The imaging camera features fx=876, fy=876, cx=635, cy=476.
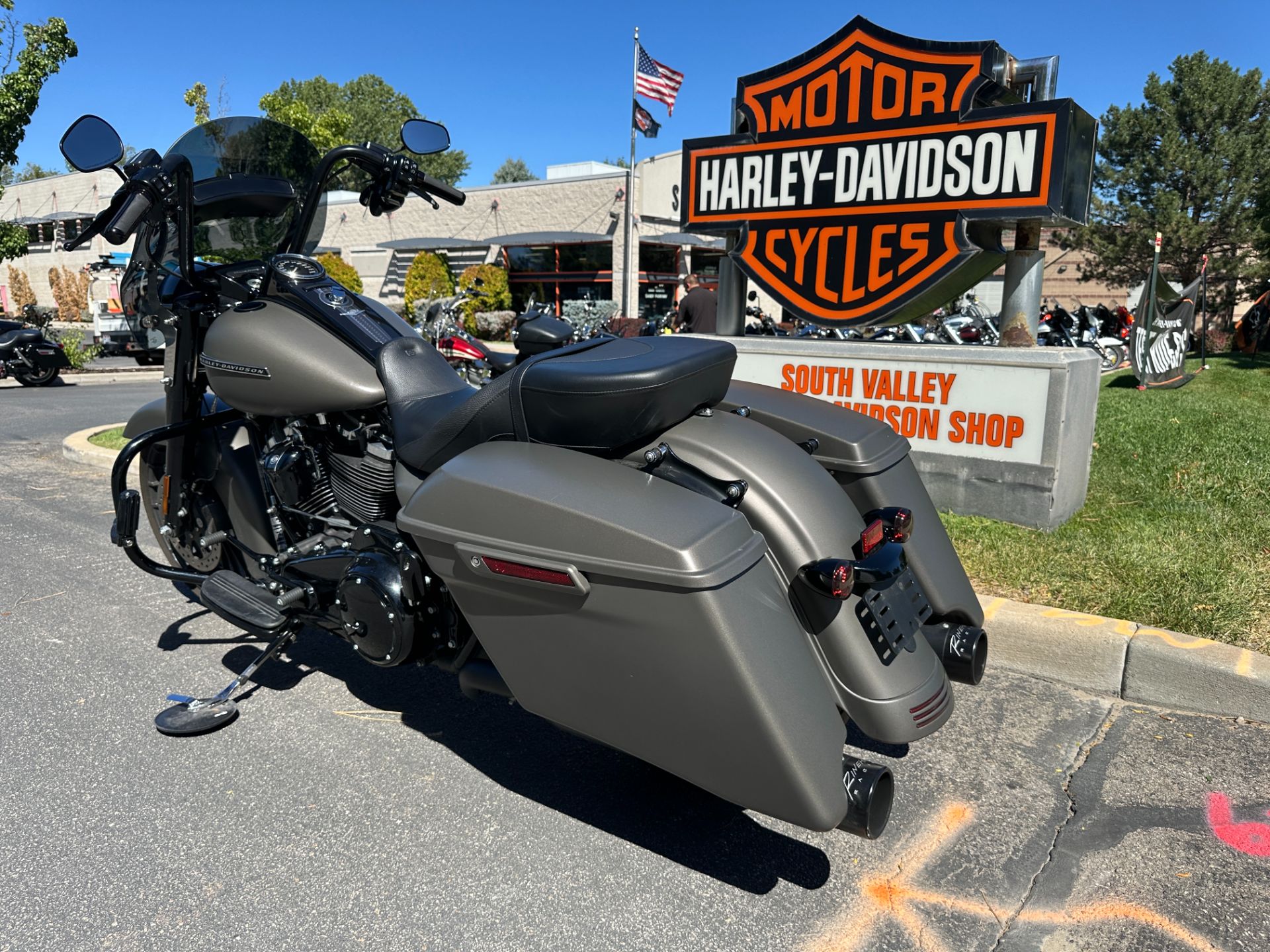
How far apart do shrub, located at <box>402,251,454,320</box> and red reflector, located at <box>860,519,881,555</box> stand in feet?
83.1

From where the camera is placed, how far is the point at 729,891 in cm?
223

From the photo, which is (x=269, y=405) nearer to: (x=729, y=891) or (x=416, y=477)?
(x=416, y=477)

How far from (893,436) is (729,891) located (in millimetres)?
1466

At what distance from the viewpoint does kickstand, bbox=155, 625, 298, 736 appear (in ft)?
9.61

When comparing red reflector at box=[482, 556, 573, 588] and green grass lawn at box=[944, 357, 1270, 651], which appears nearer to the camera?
red reflector at box=[482, 556, 573, 588]

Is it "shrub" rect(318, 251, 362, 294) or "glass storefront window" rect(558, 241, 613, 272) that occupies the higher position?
"glass storefront window" rect(558, 241, 613, 272)

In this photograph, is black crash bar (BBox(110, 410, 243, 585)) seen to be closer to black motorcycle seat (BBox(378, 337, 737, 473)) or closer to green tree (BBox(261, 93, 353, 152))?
black motorcycle seat (BBox(378, 337, 737, 473))

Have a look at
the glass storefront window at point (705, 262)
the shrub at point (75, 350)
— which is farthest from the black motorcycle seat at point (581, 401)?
the glass storefront window at point (705, 262)

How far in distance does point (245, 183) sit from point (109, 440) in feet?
16.5

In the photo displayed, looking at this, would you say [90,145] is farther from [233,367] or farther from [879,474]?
Result: [879,474]

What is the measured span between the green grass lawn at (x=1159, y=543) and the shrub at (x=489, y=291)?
67.0ft

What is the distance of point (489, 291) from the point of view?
25.6 m

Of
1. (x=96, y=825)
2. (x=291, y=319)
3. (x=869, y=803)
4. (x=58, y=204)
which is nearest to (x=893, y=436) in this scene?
(x=869, y=803)

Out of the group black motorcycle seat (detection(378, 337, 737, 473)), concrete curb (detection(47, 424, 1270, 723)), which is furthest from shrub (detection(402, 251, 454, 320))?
black motorcycle seat (detection(378, 337, 737, 473))
